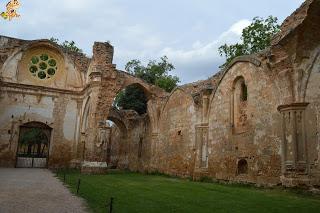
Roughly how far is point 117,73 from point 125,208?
499 inches

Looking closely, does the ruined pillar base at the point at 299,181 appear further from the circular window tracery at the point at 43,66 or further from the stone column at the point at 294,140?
the circular window tracery at the point at 43,66

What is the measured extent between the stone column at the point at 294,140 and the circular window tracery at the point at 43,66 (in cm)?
1628

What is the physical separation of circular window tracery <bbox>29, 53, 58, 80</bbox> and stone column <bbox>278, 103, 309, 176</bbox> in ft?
53.4

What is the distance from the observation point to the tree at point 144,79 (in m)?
26.5

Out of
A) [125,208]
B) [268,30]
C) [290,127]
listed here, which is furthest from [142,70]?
[125,208]

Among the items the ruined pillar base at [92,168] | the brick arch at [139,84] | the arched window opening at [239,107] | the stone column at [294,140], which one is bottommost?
the ruined pillar base at [92,168]

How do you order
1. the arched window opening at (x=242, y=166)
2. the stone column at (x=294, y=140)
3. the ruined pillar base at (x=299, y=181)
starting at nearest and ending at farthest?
the ruined pillar base at (x=299, y=181) < the stone column at (x=294, y=140) < the arched window opening at (x=242, y=166)

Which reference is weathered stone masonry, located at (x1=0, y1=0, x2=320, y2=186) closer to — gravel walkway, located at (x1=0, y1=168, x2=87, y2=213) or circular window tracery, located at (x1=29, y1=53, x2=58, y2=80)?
circular window tracery, located at (x1=29, y1=53, x2=58, y2=80)

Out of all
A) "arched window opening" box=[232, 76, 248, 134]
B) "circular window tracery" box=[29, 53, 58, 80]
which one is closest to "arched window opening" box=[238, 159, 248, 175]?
"arched window opening" box=[232, 76, 248, 134]

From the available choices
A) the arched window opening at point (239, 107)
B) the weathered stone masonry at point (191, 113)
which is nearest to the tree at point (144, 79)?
the weathered stone masonry at point (191, 113)

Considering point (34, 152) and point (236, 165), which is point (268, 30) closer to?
point (236, 165)

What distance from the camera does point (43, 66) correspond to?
→ 21.2m

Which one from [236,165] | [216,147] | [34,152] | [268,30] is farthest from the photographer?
[34,152]

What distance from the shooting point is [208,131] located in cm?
1427
